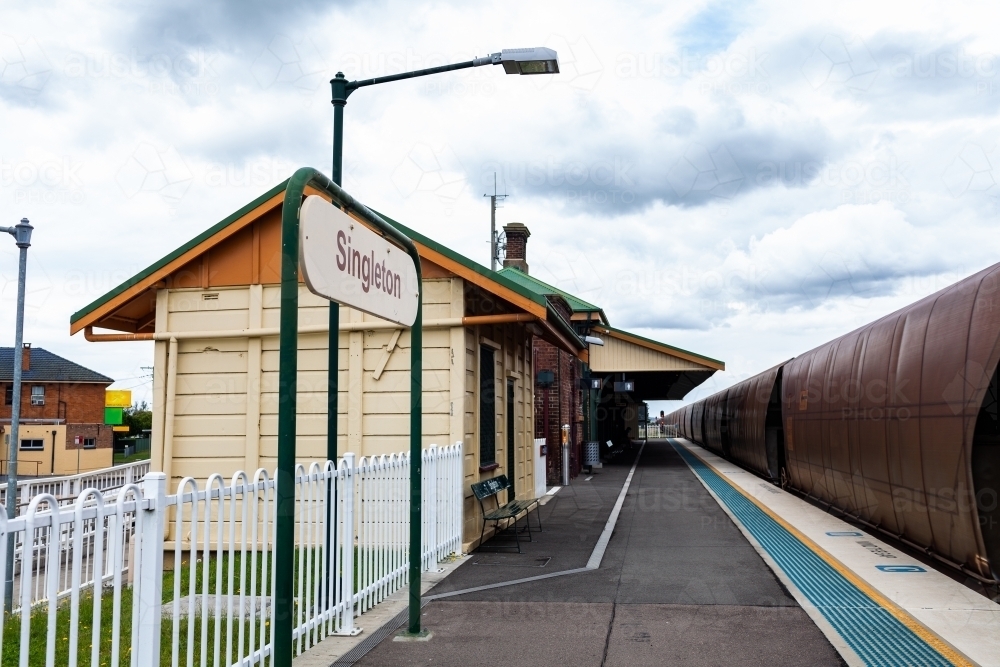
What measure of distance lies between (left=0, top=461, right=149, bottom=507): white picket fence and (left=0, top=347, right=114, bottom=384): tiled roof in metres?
37.9

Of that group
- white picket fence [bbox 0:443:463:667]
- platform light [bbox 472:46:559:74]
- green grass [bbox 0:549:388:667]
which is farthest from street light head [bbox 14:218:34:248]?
platform light [bbox 472:46:559:74]

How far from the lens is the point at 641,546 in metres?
10.4

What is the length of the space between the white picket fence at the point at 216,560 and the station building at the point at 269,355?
0.89 meters

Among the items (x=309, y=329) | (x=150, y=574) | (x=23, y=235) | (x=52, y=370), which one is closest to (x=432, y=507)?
(x=309, y=329)

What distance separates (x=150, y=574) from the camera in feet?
12.4

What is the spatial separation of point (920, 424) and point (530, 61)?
16.5 ft

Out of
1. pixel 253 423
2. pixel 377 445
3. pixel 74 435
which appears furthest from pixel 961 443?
pixel 74 435

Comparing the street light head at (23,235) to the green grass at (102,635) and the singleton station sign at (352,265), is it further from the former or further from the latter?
the singleton station sign at (352,265)

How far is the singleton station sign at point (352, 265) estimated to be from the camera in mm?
3863

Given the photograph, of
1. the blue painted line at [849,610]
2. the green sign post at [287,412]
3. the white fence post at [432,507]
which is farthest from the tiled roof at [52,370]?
the green sign post at [287,412]

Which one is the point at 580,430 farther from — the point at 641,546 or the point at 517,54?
the point at 517,54

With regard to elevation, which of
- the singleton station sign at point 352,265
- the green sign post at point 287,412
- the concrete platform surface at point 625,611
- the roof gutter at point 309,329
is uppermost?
the roof gutter at point 309,329

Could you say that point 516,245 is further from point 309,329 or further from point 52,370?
point 52,370

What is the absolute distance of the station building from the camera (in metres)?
10.4
